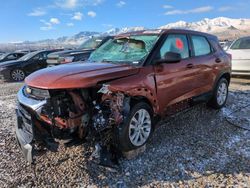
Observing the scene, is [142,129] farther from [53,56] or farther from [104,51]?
[53,56]

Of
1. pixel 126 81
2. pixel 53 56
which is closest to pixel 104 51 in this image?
pixel 126 81

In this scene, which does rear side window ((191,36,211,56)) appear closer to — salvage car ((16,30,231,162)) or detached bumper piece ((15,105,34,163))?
salvage car ((16,30,231,162))

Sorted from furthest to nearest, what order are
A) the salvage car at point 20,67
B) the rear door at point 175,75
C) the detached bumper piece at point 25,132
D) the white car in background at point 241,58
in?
the salvage car at point 20,67, the white car in background at point 241,58, the rear door at point 175,75, the detached bumper piece at point 25,132

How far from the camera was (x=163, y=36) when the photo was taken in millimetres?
4641

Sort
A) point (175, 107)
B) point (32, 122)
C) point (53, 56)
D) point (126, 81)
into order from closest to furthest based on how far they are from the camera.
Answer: point (32, 122) < point (126, 81) < point (175, 107) < point (53, 56)

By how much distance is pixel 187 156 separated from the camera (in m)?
4.07

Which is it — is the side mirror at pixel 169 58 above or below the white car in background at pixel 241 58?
above

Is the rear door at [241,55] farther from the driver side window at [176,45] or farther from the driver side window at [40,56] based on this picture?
the driver side window at [40,56]

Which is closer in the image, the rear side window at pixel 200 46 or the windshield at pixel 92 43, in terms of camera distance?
the rear side window at pixel 200 46

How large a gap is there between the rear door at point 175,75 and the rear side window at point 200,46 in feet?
0.89

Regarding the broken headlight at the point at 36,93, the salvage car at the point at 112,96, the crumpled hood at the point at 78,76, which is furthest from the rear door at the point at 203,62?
the broken headlight at the point at 36,93

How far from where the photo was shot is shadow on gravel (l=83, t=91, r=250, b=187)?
3562 millimetres

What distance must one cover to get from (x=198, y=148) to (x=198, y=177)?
846mm

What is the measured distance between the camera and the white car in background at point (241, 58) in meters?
9.74
